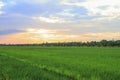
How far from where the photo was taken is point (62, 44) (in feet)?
526

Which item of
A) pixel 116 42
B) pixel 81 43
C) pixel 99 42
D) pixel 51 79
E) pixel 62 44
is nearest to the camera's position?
pixel 51 79

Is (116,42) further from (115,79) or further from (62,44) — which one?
(115,79)

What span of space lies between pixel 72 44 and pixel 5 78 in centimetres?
14083

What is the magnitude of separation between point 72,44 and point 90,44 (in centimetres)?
1606

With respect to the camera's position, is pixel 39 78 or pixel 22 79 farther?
pixel 39 78

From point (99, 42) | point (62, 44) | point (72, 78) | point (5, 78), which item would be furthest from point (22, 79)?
point (62, 44)

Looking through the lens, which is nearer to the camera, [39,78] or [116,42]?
[39,78]

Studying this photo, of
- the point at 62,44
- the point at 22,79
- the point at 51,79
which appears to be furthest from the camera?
the point at 62,44

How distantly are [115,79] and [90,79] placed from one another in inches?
44.0

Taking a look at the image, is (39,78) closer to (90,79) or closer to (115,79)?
(90,79)

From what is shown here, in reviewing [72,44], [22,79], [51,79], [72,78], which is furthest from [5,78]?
[72,44]

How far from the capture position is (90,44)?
139 m

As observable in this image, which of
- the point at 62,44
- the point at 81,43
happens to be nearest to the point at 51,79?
the point at 81,43

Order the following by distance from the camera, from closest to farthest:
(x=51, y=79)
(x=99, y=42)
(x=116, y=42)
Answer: (x=51, y=79), (x=116, y=42), (x=99, y=42)
